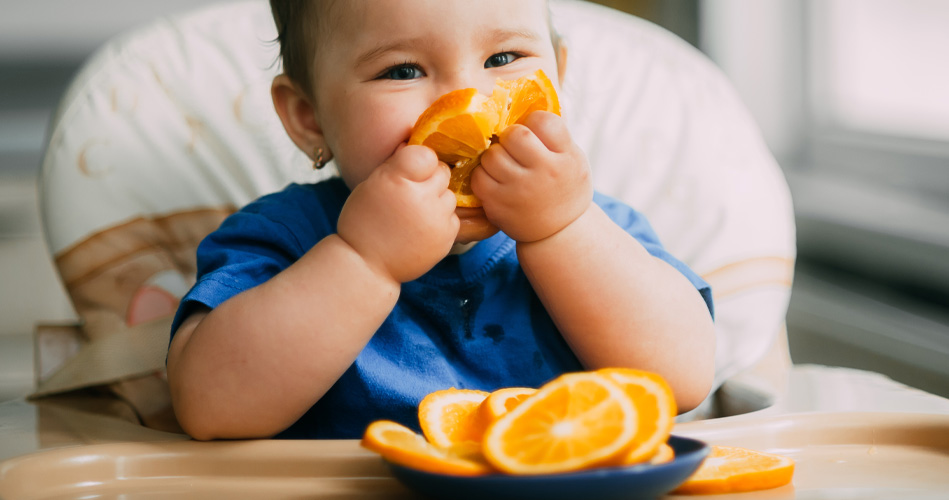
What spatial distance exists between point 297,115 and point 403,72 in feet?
0.75

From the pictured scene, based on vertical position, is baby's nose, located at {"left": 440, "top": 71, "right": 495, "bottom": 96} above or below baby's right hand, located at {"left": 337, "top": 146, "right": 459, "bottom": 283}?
above

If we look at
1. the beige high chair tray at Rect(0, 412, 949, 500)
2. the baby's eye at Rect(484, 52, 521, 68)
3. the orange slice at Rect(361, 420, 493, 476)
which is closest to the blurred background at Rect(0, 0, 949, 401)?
the beige high chair tray at Rect(0, 412, 949, 500)

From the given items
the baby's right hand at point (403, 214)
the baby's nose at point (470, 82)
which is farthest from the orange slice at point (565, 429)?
the baby's nose at point (470, 82)

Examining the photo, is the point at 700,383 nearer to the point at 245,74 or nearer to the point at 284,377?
the point at 284,377

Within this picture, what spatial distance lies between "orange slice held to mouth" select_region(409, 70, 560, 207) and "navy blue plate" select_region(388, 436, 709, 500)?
32 cm

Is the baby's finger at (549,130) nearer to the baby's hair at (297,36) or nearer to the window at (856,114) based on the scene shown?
the baby's hair at (297,36)

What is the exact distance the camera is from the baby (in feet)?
2.49

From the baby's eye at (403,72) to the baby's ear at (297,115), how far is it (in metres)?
0.19

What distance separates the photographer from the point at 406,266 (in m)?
0.76

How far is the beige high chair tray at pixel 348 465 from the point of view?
64 cm

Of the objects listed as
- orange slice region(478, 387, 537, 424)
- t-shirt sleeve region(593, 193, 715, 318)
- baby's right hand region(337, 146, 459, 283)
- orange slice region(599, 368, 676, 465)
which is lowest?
t-shirt sleeve region(593, 193, 715, 318)

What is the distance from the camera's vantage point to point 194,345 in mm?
788

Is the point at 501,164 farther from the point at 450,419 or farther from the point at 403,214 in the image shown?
the point at 450,419

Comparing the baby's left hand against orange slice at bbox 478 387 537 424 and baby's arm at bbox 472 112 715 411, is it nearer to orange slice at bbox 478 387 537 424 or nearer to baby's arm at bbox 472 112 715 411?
baby's arm at bbox 472 112 715 411
